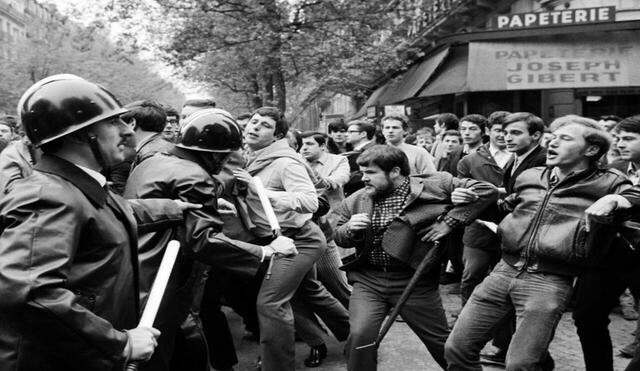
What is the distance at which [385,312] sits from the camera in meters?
4.30

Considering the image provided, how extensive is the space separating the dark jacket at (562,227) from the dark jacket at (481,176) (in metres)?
1.59

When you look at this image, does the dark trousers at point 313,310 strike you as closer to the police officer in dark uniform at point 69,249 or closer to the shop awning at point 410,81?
the police officer in dark uniform at point 69,249

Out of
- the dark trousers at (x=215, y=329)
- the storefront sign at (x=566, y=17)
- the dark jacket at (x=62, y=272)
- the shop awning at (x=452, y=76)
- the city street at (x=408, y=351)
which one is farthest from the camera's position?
the shop awning at (x=452, y=76)

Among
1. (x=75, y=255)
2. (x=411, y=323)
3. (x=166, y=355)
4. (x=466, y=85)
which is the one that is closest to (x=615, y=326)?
(x=411, y=323)

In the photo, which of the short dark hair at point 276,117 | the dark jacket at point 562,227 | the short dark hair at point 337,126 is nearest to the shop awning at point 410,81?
the short dark hair at point 337,126

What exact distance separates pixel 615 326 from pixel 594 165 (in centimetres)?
328

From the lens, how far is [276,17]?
648 inches

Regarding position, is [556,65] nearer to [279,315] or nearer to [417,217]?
[417,217]

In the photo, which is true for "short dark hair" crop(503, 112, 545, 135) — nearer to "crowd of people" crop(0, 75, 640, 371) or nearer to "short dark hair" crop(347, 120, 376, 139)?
"crowd of people" crop(0, 75, 640, 371)

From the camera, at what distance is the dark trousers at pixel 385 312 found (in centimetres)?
410

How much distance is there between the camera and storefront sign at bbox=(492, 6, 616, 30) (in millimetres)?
13844

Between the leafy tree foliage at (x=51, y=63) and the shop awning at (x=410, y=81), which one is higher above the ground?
the leafy tree foliage at (x=51, y=63)

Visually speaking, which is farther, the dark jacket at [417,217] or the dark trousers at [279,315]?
the dark trousers at [279,315]

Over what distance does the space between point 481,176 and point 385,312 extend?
211 centimetres
